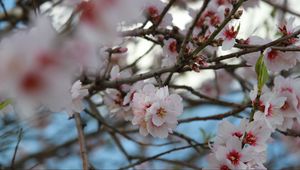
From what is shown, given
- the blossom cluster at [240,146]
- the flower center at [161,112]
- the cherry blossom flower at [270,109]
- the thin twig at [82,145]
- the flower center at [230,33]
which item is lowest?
the thin twig at [82,145]

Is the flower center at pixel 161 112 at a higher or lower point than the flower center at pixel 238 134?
higher

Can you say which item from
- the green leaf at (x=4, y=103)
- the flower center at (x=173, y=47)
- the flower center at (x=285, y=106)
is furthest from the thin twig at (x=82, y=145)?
the flower center at (x=285, y=106)

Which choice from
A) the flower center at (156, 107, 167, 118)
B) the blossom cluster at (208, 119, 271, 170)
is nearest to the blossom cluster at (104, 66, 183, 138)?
the flower center at (156, 107, 167, 118)

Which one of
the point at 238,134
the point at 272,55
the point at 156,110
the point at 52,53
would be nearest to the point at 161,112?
the point at 156,110

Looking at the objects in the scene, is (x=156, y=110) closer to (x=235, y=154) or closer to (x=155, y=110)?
(x=155, y=110)

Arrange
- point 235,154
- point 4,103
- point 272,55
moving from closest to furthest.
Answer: point 4,103
point 235,154
point 272,55

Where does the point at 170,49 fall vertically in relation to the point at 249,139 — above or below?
above

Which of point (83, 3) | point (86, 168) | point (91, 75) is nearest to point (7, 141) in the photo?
point (91, 75)

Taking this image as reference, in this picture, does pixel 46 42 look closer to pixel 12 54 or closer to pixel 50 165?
pixel 12 54

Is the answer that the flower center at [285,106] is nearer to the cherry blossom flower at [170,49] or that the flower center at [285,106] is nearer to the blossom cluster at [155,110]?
the blossom cluster at [155,110]

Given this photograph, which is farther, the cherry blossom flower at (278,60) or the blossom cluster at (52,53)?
the cherry blossom flower at (278,60)

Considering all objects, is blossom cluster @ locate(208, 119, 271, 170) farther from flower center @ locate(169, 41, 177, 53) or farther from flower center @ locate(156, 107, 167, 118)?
flower center @ locate(169, 41, 177, 53)

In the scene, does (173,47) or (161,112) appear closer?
(161,112)

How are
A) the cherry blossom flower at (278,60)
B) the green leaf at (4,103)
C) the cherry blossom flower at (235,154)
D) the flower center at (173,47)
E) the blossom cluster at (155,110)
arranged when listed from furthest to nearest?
the flower center at (173,47)
the cherry blossom flower at (278,60)
the blossom cluster at (155,110)
the cherry blossom flower at (235,154)
the green leaf at (4,103)
